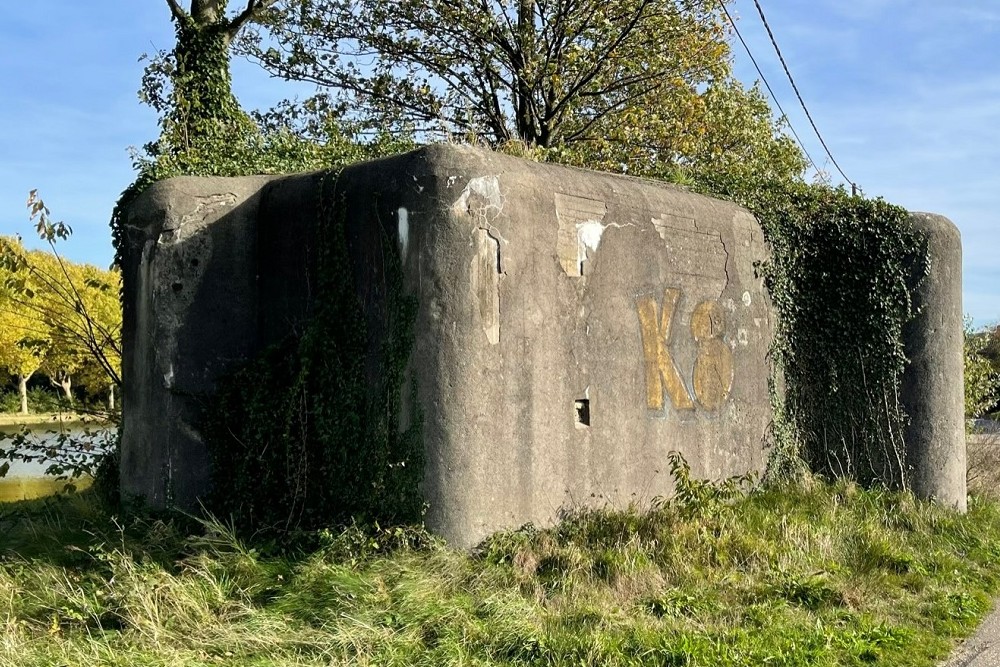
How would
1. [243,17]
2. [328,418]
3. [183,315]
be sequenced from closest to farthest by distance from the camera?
[328,418]
[183,315]
[243,17]

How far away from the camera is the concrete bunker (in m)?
6.60

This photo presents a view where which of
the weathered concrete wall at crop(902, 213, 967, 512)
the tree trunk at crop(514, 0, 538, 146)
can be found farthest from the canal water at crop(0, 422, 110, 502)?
the weathered concrete wall at crop(902, 213, 967, 512)

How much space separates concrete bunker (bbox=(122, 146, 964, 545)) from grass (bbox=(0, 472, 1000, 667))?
460mm

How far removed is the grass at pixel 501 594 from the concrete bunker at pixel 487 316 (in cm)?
46

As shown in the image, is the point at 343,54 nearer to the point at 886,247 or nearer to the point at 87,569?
the point at 886,247

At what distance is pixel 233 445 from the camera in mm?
7414

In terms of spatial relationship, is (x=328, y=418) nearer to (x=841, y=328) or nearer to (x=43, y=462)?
(x=43, y=462)

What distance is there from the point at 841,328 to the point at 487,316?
16.2 feet

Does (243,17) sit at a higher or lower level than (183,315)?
higher

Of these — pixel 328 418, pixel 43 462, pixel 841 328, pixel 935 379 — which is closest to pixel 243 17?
pixel 43 462

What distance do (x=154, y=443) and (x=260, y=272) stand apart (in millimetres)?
1609

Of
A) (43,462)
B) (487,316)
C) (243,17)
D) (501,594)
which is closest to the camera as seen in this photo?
(501,594)

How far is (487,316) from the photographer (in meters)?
6.67

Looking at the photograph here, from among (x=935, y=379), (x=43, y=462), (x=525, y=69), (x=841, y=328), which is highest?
(x=525, y=69)
